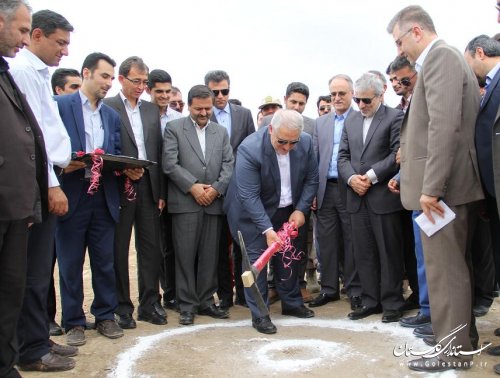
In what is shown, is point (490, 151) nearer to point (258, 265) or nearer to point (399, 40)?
point (399, 40)

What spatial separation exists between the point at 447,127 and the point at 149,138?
118 inches

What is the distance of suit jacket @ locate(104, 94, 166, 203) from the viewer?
5402mm

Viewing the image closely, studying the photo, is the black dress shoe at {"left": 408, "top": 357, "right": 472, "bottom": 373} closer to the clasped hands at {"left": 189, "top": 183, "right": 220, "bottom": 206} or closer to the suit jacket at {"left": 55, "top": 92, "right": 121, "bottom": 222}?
the clasped hands at {"left": 189, "top": 183, "right": 220, "bottom": 206}

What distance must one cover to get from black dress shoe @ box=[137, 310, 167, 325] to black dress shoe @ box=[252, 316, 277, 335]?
93 cm

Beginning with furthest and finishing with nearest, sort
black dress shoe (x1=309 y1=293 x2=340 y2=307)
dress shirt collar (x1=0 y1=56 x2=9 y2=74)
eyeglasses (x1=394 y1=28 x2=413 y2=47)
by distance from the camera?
black dress shoe (x1=309 y1=293 x2=340 y2=307), eyeglasses (x1=394 y1=28 x2=413 y2=47), dress shirt collar (x1=0 y1=56 x2=9 y2=74)

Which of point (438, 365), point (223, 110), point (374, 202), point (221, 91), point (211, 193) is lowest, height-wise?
point (438, 365)

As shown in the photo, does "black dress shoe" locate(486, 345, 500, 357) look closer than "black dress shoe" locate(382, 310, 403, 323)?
Yes

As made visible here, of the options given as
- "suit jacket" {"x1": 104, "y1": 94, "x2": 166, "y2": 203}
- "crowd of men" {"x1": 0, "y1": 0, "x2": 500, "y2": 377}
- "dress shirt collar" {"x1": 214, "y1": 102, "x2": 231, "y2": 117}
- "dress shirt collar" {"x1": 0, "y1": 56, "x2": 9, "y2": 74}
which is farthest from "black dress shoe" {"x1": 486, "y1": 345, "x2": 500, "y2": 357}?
"dress shirt collar" {"x1": 0, "y1": 56, "x2": 9, "y2": 74}

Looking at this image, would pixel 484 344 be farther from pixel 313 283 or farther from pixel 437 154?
pixel 313 283

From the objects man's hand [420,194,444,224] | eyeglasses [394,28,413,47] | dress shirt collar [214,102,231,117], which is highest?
eyeglasses [394,28,413,47]

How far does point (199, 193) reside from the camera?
218 inches

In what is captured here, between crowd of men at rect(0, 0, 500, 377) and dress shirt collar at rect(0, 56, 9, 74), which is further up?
dress shirt collar at rect(0, 56, 9, 74)

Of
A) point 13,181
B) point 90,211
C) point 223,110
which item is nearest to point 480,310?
point 223,110

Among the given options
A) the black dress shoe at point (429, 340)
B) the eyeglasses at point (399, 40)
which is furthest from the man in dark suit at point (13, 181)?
the black dress shoe at point (429, 340)
